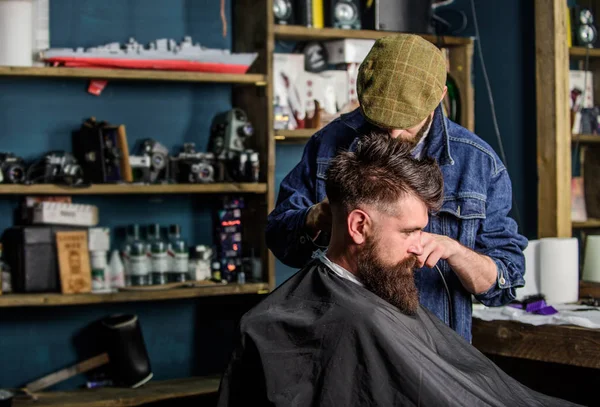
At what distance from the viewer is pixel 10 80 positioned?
376 cm

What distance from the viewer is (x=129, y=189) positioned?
143 inches

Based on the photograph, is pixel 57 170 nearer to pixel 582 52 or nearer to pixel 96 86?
pixel 96 86

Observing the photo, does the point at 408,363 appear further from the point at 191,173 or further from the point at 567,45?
the point at 567,45

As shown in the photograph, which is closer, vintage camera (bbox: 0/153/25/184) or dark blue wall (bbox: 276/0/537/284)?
vintage camera (bbox: 0/153/25/184)

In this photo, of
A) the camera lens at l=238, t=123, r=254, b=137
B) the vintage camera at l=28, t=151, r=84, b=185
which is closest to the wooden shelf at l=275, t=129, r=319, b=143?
the camera lens at l=238, t=123, r=254, b=137

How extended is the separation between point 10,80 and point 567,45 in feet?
8.34

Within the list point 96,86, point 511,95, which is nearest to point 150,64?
point 96,86

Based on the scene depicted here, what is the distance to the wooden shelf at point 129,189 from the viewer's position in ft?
11.5

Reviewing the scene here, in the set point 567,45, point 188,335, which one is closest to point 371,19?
point 567,45

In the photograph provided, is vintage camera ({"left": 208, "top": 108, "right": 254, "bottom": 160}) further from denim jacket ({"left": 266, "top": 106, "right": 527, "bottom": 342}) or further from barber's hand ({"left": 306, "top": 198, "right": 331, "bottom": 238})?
barber's hand ({"left": 306, "top": 198, "right": 331, "bottom": 238})

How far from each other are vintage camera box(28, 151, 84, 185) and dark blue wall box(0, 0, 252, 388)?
0.18m

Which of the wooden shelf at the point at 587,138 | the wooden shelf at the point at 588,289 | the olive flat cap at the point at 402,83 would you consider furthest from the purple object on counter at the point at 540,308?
the olive flat cap at the point at 402,83

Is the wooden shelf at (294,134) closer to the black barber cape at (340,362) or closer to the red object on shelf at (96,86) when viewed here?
the red object on shelf at (96,86)

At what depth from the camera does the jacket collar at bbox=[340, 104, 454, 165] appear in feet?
7.25
